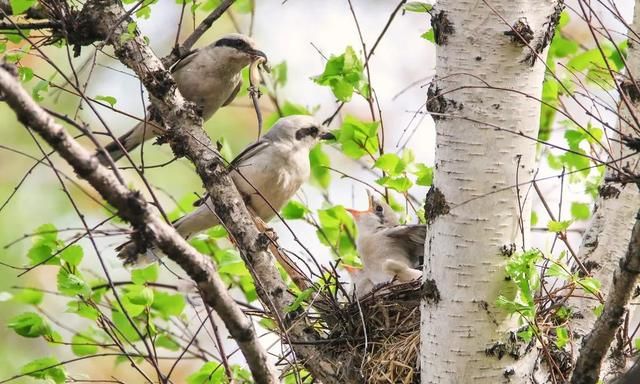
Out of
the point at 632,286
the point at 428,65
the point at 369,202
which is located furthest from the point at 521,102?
the point at 428,65

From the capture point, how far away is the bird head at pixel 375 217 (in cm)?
492

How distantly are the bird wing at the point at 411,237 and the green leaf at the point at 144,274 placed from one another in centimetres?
112

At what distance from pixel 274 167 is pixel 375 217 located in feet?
A: 1.93

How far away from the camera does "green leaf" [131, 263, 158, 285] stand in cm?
436

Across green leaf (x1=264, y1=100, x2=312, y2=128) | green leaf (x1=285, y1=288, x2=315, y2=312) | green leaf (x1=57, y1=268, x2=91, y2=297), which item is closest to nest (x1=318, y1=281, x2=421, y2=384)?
green leaf (x1=285, y1=288, x2=315, y2=312)

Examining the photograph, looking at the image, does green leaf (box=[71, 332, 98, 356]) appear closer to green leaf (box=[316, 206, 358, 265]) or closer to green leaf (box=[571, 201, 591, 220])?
green leaf (box=[316, 206, 358, 265])

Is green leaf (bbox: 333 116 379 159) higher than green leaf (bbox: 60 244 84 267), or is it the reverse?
green leaf (bbox: 333 116 379 159)

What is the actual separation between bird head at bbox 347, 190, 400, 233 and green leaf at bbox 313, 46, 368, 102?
953 millimetres

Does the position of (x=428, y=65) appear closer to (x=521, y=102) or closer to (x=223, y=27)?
(x=223, y=27)

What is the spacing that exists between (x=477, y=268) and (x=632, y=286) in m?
0.57

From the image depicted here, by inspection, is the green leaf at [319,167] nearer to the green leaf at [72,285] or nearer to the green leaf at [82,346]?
the green leaf at [82,346]

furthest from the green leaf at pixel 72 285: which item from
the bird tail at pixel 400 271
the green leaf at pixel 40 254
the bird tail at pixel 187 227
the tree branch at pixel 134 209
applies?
the tree branch at pixel 134 209

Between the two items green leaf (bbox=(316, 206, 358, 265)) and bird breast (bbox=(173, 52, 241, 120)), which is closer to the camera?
green leaf (bbox=(316, 206, 358, 265))

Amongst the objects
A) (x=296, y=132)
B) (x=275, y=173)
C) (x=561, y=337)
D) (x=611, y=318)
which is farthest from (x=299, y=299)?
(x=296, y=132)
